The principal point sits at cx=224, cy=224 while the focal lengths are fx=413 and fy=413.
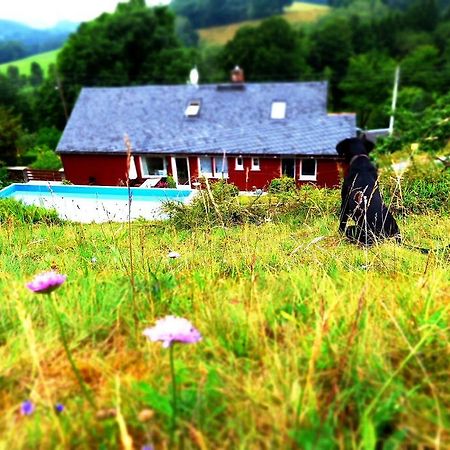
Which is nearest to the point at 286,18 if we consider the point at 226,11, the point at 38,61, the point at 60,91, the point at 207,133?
the point at 226,11

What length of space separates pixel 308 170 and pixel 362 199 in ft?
48.1

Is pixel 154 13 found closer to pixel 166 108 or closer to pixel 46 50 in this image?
pixel 166 108

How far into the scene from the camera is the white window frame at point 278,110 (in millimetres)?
20188

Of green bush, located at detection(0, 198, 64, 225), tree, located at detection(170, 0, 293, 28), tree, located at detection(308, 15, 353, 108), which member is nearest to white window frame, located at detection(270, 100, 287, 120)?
green bush, located at detection(0, 198, 64, 225)

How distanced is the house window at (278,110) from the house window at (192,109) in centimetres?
374

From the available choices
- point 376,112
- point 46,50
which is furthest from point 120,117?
point 46,50

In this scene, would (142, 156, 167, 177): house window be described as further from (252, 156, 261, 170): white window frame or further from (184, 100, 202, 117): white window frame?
(252, 156, 261, 170): white window frame

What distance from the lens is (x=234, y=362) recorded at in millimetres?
1670

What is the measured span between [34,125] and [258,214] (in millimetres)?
32397

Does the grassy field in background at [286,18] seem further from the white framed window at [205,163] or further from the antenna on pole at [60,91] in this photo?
the white framed window at [205,163]

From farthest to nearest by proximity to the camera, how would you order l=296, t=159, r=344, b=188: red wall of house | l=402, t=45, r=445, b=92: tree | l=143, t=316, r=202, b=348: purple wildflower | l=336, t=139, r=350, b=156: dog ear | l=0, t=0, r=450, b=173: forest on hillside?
l=402, t=45, r=445, b=92: tree, l=0, t=0, r=450, b=173: forest on hillside, l=296, t=159, r=344, b=188: red wall of house, l=336, t=139, r=350, b=156: dog ear, l=143, t=316, r=202, b=348: purple wildflower

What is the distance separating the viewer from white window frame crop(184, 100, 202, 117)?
68.0ft

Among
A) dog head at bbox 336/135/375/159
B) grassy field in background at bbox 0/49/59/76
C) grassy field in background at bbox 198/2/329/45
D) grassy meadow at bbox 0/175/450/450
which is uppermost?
grassy field in background at bbox 198/2/329/45

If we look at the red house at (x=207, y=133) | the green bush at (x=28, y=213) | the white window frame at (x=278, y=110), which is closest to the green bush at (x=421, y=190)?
the green bush at (x=28, y=213)
